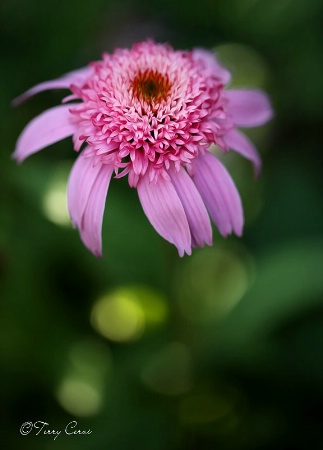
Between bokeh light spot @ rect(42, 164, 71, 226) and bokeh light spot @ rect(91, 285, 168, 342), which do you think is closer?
bokeh light spot @ rect(42, 164, 71, 226)

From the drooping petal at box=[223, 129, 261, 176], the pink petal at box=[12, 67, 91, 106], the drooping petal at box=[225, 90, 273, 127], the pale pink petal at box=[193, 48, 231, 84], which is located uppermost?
the pink petal at box=[12, 67, 91, 106]

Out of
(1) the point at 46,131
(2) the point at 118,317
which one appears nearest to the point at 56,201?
(1) the point at 46,131

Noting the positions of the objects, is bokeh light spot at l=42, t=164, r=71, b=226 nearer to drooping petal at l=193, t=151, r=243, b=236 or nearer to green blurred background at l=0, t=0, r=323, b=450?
green blurred background at l=0, t=0, r=323, b=450

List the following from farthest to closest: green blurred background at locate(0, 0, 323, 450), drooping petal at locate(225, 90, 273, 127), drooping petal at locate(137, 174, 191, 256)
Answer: green blurred background at locate(0, 0, 323, 450) < drooping petal at locate(225, 90, 273, 127) < drooping petal at locate(137, 174, 191, 256)

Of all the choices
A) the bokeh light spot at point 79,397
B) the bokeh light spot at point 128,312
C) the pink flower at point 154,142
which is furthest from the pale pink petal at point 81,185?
the bokeh light spot at point 79,397

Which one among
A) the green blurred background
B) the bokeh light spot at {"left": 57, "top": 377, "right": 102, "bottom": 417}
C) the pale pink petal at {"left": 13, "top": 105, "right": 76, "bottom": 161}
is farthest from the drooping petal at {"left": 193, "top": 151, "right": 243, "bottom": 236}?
the bokeh light spot at {"left": 57, "top": 377, "right": 102, "bottom": 417}

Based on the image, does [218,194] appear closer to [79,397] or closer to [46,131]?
[46,131]

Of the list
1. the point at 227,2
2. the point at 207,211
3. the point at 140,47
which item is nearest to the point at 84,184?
the point at 207,211
